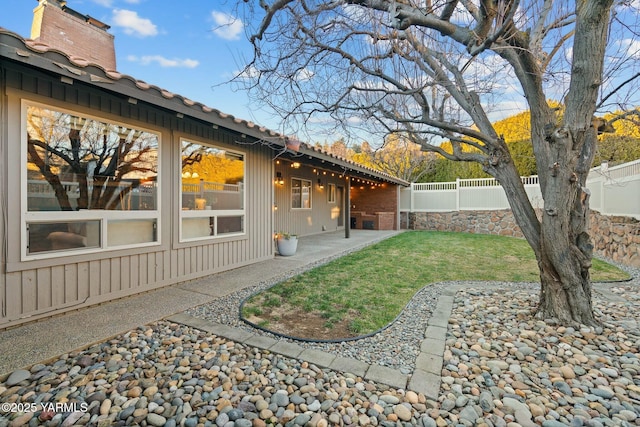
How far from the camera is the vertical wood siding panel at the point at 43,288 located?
3125 mm

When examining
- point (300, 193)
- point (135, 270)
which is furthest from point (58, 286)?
point (300, 193)

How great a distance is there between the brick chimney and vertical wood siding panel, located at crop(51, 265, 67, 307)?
315 centimetres

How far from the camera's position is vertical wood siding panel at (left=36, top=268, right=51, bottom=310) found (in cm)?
312

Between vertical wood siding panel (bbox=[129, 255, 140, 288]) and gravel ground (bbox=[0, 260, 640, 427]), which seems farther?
vertical wood siding panel (bbox=[129, 255, 140, 288])

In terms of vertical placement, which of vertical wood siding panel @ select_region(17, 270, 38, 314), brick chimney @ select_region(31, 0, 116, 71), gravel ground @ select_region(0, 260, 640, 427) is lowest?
gravel ground @ select_region(0, 260, 640, 427)

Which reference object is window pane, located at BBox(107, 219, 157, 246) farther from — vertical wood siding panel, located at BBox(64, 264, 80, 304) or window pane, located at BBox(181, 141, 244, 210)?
window pane, located at BBox(181, 141, 244, 210)

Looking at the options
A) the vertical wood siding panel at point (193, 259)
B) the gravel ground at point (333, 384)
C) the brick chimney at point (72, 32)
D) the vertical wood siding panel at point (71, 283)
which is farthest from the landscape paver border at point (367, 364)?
the brick chimney at point (72, 32)

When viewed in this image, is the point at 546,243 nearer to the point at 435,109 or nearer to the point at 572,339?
the point at 572,339

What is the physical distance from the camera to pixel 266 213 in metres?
6.68

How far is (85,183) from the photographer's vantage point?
A: 357cm

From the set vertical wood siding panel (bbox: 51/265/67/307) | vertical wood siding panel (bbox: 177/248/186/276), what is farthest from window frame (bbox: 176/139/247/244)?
vertical wood siding panel (bbox: 51/265/67/307)

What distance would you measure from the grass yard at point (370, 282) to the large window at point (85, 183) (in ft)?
6.67

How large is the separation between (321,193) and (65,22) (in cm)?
880

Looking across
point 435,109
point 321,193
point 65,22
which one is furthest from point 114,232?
point 321,193
